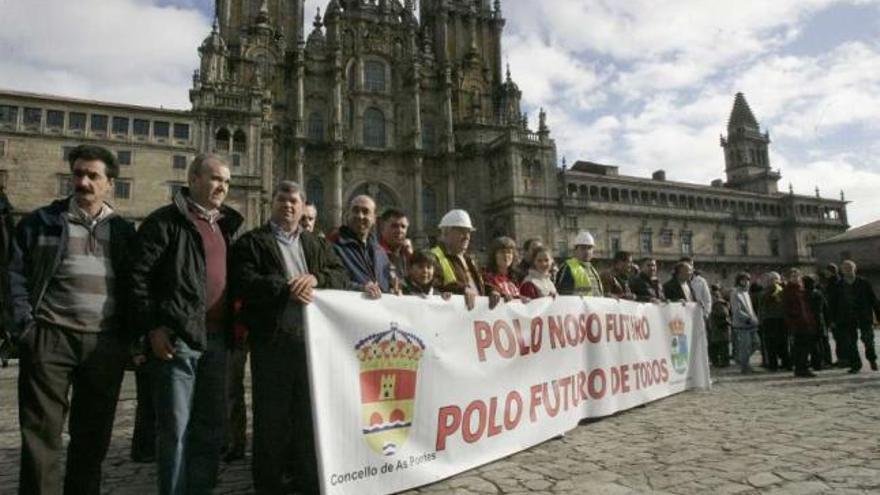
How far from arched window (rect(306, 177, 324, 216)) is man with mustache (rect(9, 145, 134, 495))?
38.9 metres

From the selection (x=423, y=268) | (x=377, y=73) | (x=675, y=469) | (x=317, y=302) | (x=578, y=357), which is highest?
(x=377, y=73)

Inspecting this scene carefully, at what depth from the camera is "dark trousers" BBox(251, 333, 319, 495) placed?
13.2 feet

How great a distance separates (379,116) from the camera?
1810 inches

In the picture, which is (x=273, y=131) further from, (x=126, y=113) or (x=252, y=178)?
(x=126, y=113)

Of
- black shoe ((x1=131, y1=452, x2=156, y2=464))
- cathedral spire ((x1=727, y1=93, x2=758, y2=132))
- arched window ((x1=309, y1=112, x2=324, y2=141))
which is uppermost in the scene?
A: cathedral spire ((x1=727, y1=93, x2=758, y2=132))

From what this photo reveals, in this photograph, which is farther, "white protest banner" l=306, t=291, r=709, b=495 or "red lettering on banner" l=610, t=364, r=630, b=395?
"red lettering on banner" l=610, t=364, r=630, b=395

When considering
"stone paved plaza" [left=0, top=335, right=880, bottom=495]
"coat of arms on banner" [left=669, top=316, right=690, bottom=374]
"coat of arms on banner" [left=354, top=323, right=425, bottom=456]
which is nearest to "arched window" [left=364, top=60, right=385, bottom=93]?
"coat of arms on banner" [left=669, top=316, right=690, bottom=374]

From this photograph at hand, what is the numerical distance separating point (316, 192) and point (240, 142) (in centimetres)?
722

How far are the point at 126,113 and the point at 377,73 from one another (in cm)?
1951

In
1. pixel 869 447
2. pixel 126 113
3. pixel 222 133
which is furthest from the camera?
pixel 222 133

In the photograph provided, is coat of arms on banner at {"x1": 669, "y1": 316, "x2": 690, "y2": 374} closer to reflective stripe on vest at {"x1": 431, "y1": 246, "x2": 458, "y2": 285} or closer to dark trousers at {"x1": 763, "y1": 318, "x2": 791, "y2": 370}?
dark trousers at {"x1": 763, "y1": 318, "x2": 791, "y2": 370}

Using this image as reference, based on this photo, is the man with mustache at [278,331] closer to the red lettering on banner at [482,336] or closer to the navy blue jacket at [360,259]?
the navy blue jacket at [360,259]

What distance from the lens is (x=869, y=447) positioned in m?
5.32

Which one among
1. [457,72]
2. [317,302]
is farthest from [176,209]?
[457,72]
